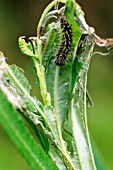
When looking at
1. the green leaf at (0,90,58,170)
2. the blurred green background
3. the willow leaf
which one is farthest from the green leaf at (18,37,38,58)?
the blurred green background

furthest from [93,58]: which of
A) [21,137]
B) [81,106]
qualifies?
[21,137]

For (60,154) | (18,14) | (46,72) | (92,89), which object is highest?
(18,14)

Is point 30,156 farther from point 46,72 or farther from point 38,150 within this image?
point 46,72

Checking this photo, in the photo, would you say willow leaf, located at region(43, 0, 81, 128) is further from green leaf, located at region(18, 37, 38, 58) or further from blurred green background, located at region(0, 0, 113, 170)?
blurred green background, located at region(0, 0, 113, 170)

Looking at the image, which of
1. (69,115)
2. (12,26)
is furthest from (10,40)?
(69,115)

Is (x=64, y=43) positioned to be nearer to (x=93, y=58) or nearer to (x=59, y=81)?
(x=59, y=81)

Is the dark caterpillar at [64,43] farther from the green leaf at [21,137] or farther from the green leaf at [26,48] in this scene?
the green leaf at [21,137]
